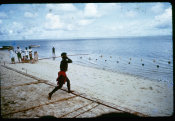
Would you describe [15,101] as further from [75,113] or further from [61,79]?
[75,113]

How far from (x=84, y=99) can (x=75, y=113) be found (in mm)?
1200

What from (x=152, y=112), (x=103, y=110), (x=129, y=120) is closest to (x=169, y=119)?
(x=129, y=120)

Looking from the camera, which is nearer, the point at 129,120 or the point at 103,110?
the point at 129,120

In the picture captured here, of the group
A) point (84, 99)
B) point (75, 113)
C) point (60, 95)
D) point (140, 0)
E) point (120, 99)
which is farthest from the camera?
point (120, 99)

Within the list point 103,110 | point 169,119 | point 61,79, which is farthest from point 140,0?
point 61,79

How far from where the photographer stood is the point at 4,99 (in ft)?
17.9

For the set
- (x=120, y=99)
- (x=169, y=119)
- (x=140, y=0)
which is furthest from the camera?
(x=120, y=99)

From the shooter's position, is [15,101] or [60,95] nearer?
[15,101]

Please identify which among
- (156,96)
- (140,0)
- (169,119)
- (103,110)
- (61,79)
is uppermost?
(140,0)

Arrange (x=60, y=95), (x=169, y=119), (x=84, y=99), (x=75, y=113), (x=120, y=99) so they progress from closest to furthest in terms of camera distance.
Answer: (x=169, y=119)
(x=75, y=113)
(x=84, y=99)
(x=60, y=95)
(x=120, y=99)

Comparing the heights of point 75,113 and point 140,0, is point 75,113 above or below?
below

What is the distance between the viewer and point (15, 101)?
533 centimetres

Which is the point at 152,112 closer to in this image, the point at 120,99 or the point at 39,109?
the point at 120,99

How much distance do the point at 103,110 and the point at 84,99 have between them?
3.89 ft
